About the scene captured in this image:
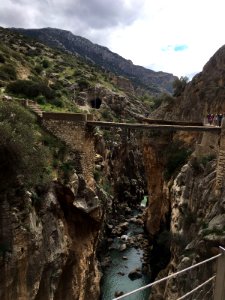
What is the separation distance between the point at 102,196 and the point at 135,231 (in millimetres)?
16537

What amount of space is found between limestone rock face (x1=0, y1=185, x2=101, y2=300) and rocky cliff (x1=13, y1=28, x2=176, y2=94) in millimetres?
95543

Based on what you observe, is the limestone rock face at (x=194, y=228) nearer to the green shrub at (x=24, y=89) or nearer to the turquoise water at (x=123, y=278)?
the turquoise water at (x=123, y=278)

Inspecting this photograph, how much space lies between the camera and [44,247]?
45.1ft

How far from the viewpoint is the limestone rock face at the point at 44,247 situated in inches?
483

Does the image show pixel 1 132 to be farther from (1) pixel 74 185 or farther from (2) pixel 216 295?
(2) pixel 216 295

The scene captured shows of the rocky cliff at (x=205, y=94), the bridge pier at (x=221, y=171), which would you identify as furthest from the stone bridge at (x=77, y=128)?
the rocky cliff at (x=205, y=94)

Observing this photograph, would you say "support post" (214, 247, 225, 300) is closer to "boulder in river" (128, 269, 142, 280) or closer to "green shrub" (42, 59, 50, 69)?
"boulder in river" (128, 269, 142, 280)

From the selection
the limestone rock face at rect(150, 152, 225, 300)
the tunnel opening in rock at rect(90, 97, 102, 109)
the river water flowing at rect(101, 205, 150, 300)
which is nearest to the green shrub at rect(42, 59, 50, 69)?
the tunnel opening in rock at rect(90, 97, 102, 109)

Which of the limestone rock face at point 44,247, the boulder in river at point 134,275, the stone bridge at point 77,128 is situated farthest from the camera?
the boulder in river at point 134,275

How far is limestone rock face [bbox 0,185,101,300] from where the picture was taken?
40.2 ft

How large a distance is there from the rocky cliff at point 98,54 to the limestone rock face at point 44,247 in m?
95.5

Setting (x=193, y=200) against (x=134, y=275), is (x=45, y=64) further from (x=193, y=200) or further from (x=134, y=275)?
(x=193, y=200)

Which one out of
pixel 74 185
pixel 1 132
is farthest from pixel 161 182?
pixel 1 132

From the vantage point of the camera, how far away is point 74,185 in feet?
54.4
